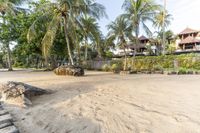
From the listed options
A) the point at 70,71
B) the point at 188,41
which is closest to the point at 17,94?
the point at 70,71

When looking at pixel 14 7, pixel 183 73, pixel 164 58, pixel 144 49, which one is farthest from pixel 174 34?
pixel 14 7

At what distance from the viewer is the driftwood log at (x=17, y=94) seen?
5.17 meters

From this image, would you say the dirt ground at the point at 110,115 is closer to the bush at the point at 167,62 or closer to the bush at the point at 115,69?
the bush at the point at 115,69

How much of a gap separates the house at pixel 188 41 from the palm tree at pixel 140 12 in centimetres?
1817

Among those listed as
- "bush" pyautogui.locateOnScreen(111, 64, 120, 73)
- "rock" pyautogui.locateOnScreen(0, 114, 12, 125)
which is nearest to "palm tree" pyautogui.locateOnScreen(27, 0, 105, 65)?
"bush" pyautogui.locateOnScreen(111, 64, 120, 73)

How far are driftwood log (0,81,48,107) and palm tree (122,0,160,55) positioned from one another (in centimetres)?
1532

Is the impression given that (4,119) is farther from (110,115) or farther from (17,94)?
(110,115)

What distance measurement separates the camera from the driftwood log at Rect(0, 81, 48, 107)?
517cm

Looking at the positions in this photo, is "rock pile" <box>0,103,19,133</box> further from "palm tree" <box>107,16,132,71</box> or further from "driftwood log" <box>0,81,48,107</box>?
"palm tree" <box>107,16,132,71</box>

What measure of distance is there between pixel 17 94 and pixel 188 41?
116 feet

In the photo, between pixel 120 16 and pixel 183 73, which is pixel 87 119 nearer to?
pixel 183 73

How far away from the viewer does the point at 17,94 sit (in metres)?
5.46

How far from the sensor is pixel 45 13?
47.8 ft

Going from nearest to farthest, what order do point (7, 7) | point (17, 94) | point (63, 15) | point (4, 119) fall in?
point (4, 119)
point (17, 94)
point (63, 15)
point (7, 7)
